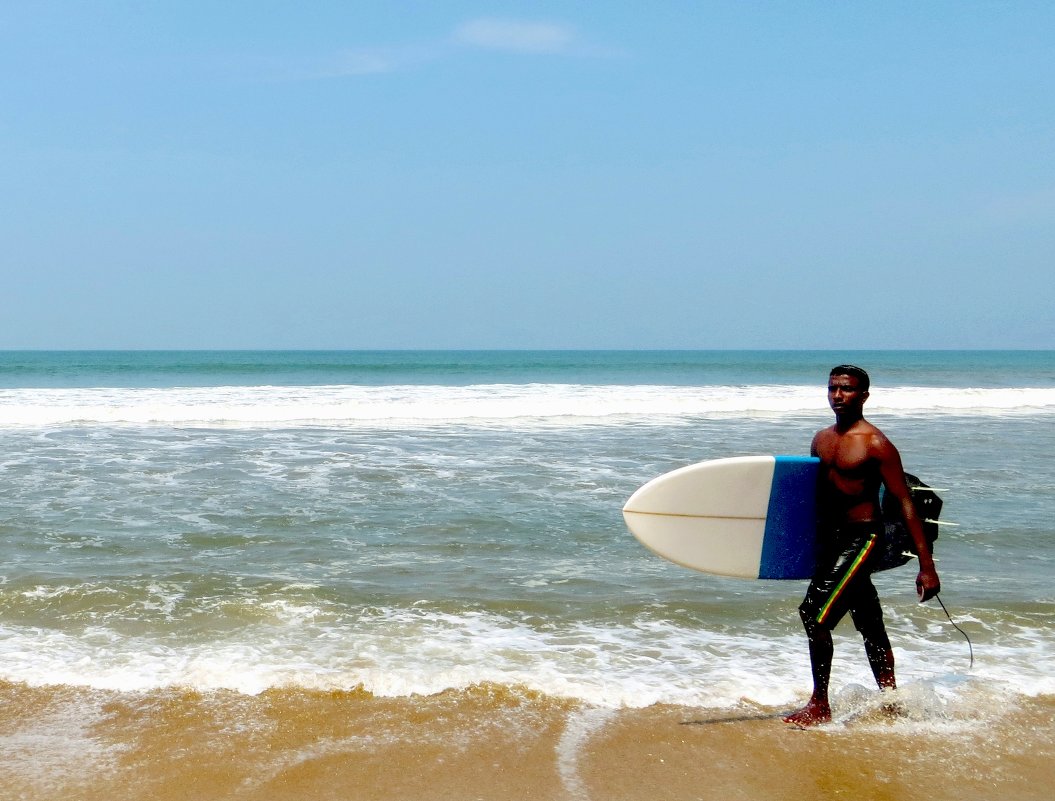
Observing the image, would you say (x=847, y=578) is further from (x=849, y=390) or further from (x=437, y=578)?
(x=437, y=578)

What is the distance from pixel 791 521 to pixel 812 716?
836 mm

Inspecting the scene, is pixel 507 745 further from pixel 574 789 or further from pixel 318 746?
pixel 318 746

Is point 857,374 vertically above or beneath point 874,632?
above

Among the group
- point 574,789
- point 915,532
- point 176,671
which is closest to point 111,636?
point 176,671

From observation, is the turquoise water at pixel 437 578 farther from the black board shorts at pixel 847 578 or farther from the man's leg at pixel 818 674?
the black board shorts at pixel 847 578

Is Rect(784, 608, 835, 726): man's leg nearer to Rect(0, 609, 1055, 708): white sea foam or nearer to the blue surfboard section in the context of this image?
Rect(0, 609, 1055, 708): white sea foam

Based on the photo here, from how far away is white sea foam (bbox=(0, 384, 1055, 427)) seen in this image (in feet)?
56.2

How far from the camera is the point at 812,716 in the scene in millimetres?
3516

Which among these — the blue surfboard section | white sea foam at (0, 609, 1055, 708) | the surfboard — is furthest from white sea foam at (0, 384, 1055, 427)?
the blue surfboard section

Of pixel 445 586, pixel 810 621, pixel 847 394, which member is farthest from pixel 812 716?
pixel 445 586

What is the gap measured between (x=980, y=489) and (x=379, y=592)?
6.28m

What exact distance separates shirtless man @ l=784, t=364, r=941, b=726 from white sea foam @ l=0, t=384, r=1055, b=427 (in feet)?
43.4

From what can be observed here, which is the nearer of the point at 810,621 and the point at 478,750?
the point at 478,750

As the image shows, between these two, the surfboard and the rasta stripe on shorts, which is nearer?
the rasta stripe on shorts
